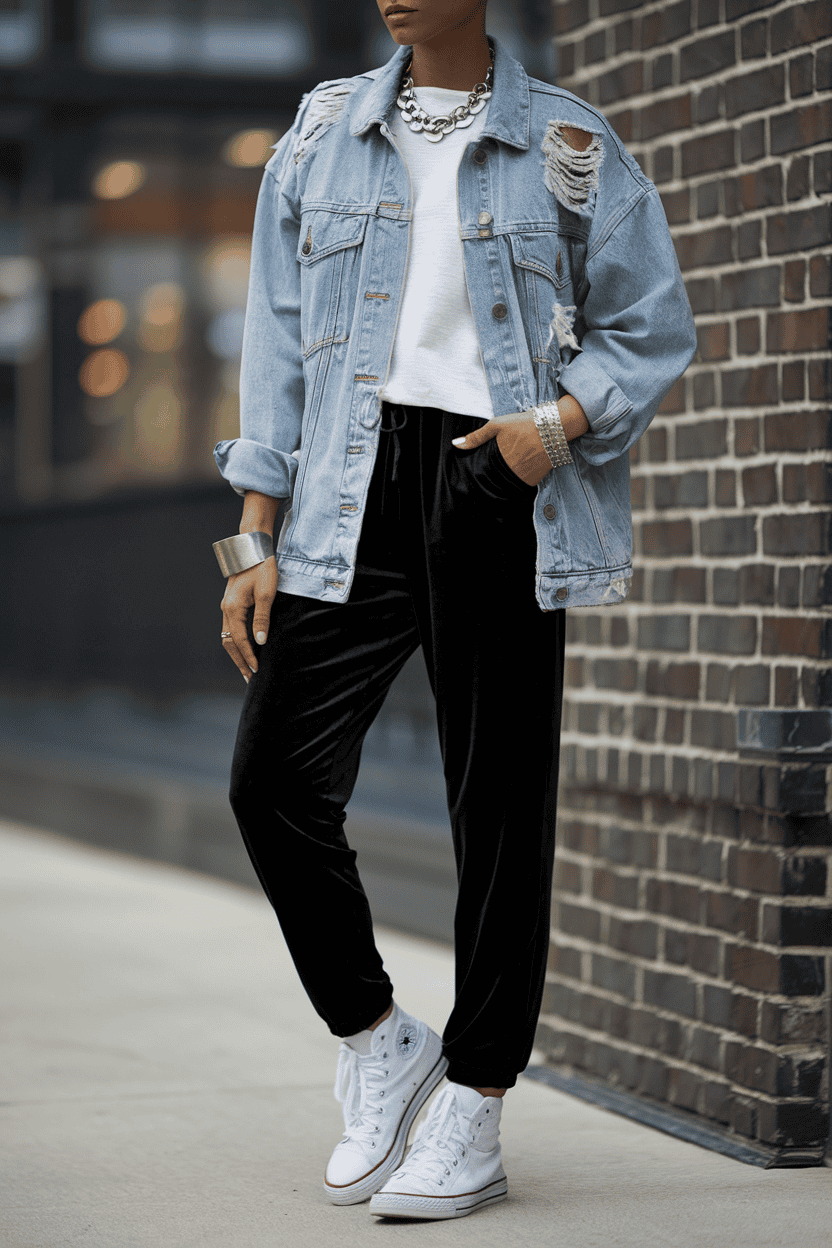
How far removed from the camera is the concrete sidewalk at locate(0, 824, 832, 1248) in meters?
2.95

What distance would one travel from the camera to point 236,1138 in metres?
3.52

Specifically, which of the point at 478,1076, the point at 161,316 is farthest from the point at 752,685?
the point at 161,316

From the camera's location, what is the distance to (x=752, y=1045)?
11.3 ft

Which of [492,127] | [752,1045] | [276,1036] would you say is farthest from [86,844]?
[492,127]

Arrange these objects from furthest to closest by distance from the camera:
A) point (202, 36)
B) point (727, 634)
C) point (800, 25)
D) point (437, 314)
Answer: point (202, 36) → point (727, 634) → point (800, 25) → point (437, 314)

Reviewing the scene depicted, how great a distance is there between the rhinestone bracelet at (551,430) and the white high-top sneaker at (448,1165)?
111 centimetres

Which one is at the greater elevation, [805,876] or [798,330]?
[798,330]

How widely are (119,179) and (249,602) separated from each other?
845 centimetres

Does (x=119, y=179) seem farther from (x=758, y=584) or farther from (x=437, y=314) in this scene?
(x=437, y=314)

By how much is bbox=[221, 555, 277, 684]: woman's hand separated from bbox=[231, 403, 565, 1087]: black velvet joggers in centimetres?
3

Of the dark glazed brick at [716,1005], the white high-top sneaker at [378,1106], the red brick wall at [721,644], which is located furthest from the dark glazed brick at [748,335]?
the white high-top sneaker at [378,1106]

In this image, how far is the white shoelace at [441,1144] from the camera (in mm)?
2996

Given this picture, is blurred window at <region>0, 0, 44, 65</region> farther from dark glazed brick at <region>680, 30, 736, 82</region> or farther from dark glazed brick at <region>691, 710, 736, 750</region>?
dark glazed brick at <region>691, 710, 736, 750</region>

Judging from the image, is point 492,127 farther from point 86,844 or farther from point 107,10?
point 107,10
